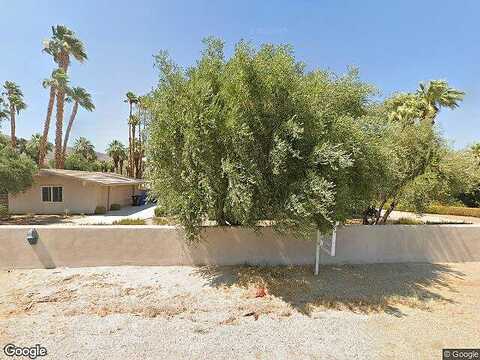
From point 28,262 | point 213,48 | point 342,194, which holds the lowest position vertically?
point 28,262

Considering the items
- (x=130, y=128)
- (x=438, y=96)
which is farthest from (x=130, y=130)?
(x=438, y=96)

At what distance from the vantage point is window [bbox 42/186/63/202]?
21359 millimetres

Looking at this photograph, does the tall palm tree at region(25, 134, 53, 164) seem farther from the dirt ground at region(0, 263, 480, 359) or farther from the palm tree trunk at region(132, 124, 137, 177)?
the dirt ground at region(0, 263, 480, 359)

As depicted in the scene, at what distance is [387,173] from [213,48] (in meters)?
5.34

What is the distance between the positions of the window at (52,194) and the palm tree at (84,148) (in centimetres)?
3291

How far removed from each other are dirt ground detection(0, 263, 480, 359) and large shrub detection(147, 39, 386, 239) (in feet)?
5.05

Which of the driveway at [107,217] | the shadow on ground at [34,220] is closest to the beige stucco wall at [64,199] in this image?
the shadow on ground at [34,220]

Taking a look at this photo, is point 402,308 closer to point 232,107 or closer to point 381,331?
point 381,331

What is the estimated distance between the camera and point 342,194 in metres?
6.78

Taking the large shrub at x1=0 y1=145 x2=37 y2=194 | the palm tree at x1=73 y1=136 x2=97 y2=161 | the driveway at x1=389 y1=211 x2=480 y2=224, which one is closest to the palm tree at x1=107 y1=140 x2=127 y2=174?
the palm tree at x1=73 y1=136 x2=97 y2=161

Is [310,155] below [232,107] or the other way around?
below

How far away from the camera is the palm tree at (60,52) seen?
2555cm

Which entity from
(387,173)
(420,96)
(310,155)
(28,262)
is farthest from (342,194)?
(420,96)

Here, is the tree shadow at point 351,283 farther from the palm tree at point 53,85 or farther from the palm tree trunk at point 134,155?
the palm tree trunk at point 134,155
